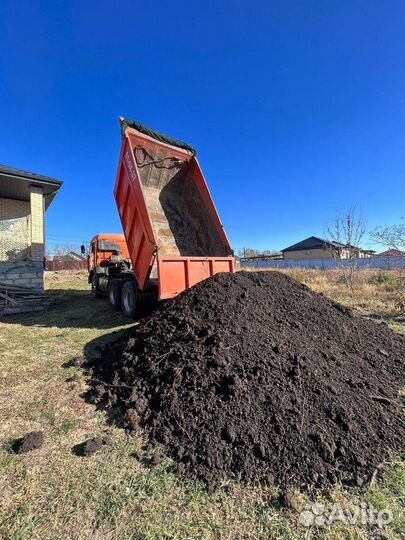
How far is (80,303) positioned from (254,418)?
9.45m

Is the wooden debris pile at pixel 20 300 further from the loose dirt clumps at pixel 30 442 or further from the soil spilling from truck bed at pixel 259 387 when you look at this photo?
the loose dirt clumps at pixel 30 442

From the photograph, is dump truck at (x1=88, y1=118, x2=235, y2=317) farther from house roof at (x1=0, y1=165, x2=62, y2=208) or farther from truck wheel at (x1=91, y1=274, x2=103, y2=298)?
house roof at (x1=0, y1=165, x2=62, y2=208)

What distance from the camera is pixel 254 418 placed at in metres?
2.61

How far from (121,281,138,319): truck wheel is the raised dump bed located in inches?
24.2

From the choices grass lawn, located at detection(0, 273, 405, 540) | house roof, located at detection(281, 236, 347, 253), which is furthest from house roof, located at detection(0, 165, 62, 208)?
house roof, located at detection(281, 236, 347, 253)

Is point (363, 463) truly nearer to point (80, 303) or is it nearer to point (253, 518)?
point (253, 518)

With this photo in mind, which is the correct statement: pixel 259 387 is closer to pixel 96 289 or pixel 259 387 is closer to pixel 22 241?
pixel 96 289

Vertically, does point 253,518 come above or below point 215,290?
below

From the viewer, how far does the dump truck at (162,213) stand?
638 cm

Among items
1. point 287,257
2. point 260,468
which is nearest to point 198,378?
point 260,468

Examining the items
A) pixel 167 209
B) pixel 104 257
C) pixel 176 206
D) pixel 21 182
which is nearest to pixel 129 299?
pixel 167 209

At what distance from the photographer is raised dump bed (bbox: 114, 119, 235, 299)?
631cm

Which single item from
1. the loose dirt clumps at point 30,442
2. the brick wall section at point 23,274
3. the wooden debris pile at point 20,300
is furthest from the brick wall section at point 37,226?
the loose dirt clumps at point 30,442

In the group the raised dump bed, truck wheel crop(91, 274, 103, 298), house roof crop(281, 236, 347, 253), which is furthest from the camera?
house roof crop(281, 236, 347, 253)
